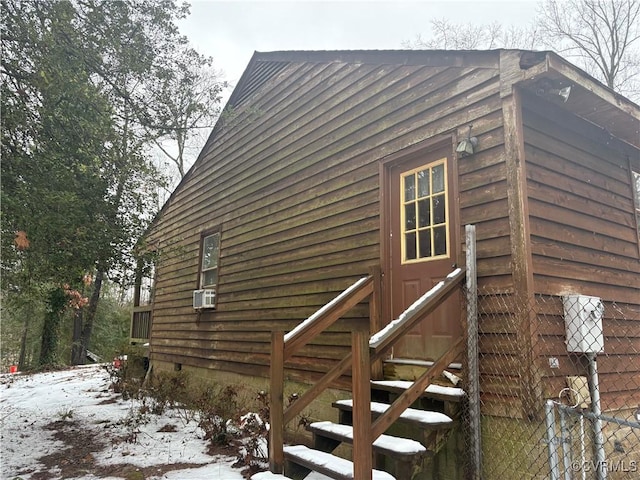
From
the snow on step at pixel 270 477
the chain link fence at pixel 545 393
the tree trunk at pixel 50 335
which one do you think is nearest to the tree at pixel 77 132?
the snow on step at pixel 270 477

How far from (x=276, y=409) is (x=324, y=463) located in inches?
21.6

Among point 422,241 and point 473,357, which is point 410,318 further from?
point 422,241

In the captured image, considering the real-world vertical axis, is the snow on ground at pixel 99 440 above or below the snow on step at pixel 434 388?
below

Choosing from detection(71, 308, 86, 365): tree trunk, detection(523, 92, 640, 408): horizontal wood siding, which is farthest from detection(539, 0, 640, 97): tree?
detection(71, 308, 86, 365): tree trunk

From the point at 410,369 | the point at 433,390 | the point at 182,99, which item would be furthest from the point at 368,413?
the point at 182,99

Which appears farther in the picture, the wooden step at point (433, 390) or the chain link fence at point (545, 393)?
the wooden step at point (433, 390)

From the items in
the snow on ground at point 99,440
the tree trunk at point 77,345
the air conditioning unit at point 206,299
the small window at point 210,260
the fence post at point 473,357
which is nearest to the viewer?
the fence post at point 473,357

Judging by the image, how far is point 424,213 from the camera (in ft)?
13.6

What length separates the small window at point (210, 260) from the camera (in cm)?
798

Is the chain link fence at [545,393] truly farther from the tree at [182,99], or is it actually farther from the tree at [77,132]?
the tree at [182,99]

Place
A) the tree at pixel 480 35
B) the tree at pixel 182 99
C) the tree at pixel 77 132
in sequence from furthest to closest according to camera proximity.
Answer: the tree at pixel 480 35 → the tree at pixel 182 99 → the tree at pixel 77 132

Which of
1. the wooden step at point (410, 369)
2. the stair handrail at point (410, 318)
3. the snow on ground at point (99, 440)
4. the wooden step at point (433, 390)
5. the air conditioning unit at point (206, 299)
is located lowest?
the snow on ground at point (99, 440)

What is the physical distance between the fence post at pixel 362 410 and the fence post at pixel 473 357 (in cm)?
94

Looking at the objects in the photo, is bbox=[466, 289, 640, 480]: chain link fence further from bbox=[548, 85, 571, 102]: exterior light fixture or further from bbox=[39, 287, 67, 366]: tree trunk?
bbox=[39, 287, 67, 366]: tree trunk
